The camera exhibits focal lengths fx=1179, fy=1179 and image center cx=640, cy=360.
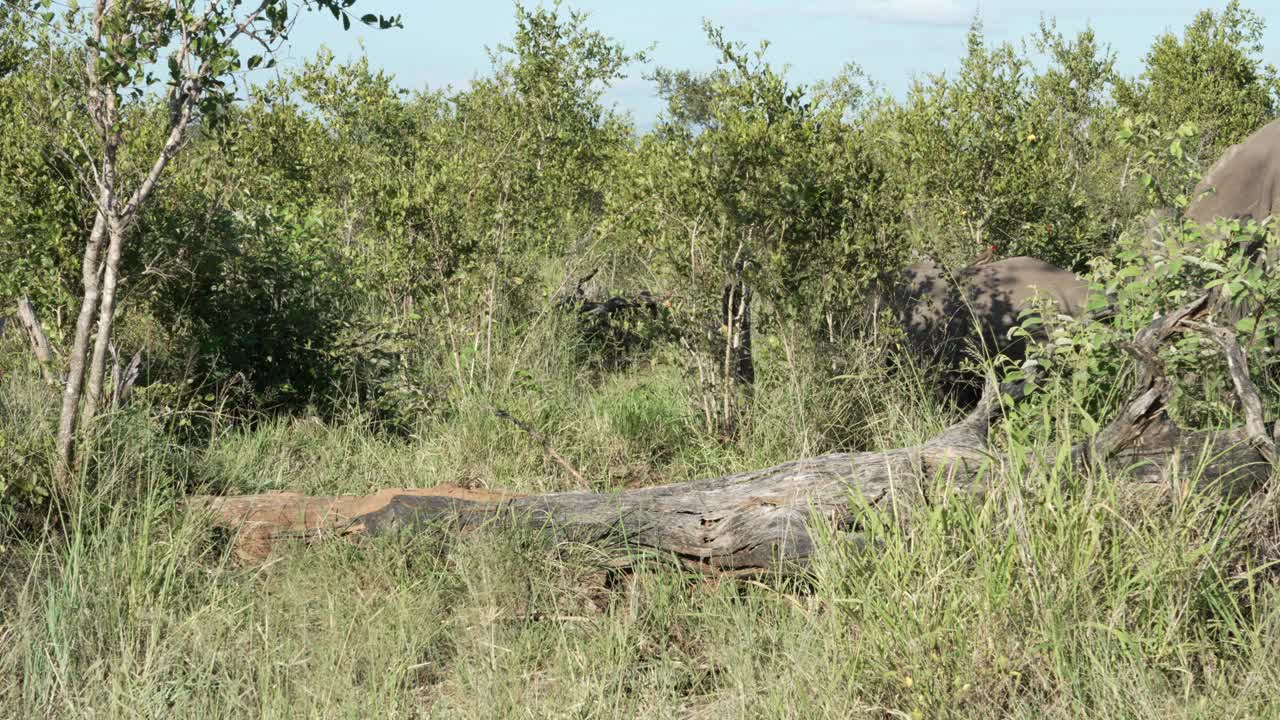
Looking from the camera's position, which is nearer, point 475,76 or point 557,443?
point 557,443

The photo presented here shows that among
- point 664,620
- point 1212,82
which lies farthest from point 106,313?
point 1212,82

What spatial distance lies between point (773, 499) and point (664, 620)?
1.87 feet

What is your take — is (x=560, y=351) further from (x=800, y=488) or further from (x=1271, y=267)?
(x=1271, y=267)

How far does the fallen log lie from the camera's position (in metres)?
3.43

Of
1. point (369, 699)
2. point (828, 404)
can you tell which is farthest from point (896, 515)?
point (828, 404)

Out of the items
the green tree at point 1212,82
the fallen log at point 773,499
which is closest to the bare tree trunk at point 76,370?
the fallen log at point 773,499

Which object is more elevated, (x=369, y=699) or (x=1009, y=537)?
(x=1009, y=537)

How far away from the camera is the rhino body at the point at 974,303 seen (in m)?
5.68

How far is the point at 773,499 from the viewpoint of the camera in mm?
3787

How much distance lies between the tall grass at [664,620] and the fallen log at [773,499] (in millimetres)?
85

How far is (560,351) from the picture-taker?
672 cm

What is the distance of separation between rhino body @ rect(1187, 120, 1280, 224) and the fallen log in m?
1.66

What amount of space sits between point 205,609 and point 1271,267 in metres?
3.54

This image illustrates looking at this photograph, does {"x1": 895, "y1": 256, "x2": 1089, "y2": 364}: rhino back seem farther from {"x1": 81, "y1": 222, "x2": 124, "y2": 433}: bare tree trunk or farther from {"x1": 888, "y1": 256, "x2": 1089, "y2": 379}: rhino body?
{"x1": 81, "y1": 222, "x2": 124, "y2": 433}: bare tree trunk
